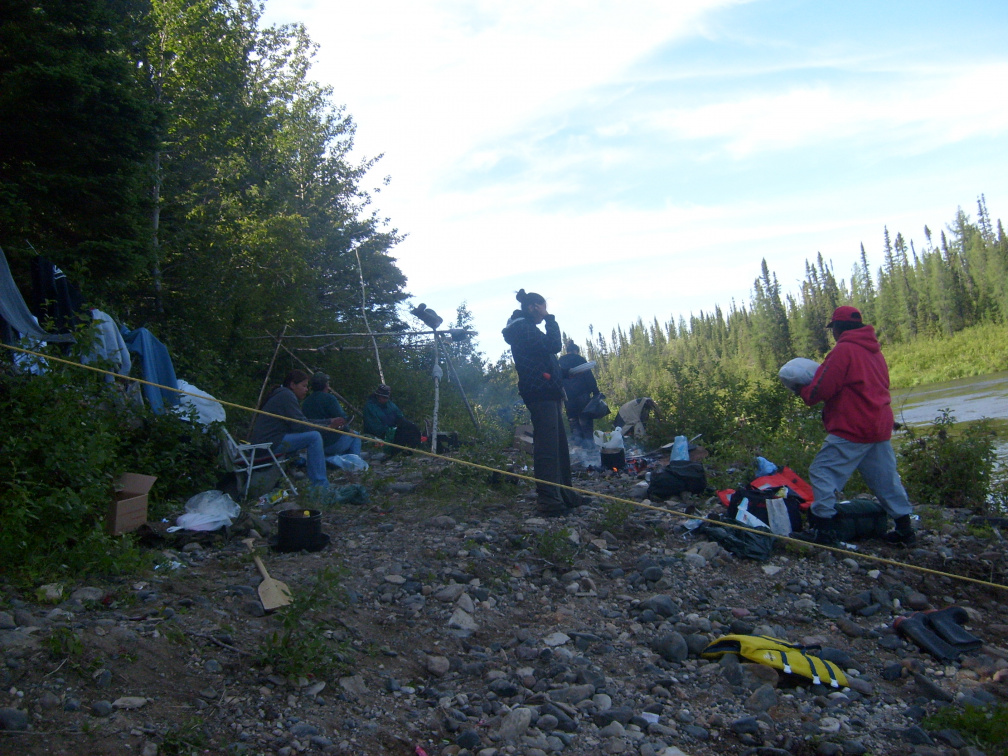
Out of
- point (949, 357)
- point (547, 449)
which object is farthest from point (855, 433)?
point (949, 357)

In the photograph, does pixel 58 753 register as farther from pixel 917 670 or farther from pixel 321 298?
pixel 321 298

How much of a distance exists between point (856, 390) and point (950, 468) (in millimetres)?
2757

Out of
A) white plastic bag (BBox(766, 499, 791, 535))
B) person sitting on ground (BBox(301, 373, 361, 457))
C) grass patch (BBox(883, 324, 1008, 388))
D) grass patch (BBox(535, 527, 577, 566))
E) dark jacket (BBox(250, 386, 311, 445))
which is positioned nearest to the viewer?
grass patch (BBox(535, 527, 577, 566))

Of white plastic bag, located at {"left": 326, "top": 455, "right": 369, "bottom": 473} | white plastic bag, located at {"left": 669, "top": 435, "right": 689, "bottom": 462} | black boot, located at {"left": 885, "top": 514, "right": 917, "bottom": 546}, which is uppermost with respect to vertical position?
white plastic bag, located at {"left": 326, "top": 455, "right": 369, "bottom": 473}

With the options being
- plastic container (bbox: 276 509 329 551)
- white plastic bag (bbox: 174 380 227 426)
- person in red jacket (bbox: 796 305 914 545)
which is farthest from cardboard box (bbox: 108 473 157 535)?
person in red jacket (bbox: 796 305 914 545)

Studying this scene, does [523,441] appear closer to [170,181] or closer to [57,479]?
[57,479]

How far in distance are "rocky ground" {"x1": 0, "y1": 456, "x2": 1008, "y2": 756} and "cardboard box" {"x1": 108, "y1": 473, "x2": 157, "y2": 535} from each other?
8.8 inches

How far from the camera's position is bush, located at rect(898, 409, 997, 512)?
7.07 meters

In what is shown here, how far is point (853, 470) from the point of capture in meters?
5.53

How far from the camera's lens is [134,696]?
2760mm

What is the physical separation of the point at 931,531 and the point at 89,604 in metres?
6.33

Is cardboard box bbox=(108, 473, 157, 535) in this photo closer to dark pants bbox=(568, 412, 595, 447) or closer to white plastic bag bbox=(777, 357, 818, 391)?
white plastic bag bbox=(777, 357, 818, 391)

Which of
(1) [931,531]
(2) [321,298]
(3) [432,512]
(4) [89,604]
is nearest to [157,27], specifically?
(2) [321,298]

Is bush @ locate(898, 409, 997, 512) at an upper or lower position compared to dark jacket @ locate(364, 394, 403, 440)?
lower
